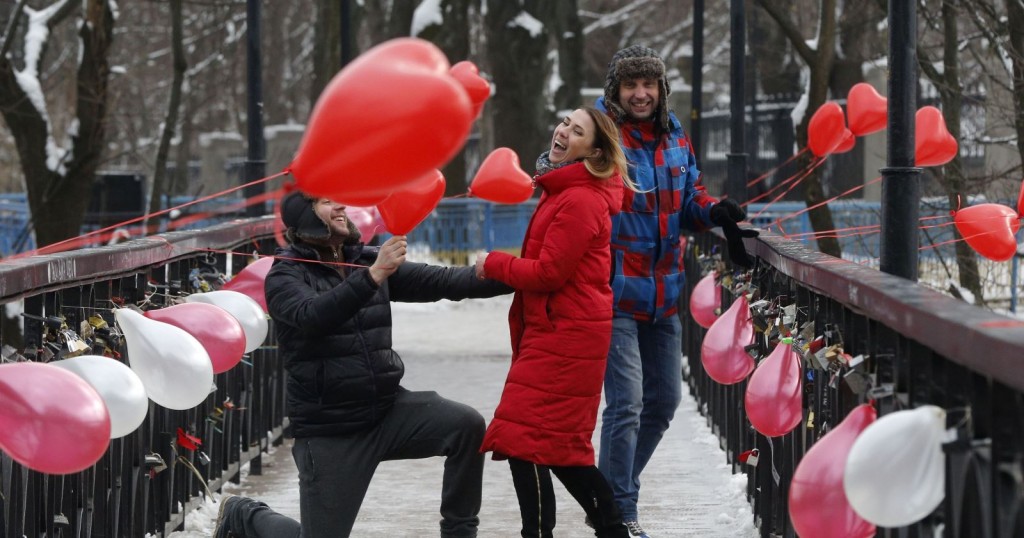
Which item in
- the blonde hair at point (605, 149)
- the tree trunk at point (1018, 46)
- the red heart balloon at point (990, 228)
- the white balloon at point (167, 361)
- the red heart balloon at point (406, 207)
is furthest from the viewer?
the tree trunk at point (1018, 46)

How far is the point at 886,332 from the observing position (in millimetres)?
3891

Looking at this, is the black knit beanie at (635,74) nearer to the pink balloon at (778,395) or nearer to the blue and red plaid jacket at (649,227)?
the blue and red plaid jacket at (649,227)

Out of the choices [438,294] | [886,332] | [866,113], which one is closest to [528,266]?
[438,294]

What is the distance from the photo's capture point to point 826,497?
11.5ft

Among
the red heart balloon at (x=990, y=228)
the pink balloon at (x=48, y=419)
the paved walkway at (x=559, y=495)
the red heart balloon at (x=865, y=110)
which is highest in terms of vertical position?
the red heart balloon at (x=865, y=110)

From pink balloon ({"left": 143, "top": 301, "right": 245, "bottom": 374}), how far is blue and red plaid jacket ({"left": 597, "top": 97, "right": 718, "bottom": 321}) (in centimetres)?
149

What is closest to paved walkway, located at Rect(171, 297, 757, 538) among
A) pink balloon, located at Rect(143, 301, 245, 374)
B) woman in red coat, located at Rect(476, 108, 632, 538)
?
woman in red coat, located at Rect(476, 108, 632, 538)

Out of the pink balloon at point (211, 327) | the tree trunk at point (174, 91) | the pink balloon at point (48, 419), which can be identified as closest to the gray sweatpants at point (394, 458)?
the pink balloon at point (211, 327)

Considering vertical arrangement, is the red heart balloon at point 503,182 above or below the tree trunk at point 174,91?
below

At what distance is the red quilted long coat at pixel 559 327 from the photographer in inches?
200

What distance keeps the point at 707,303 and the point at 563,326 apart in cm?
267

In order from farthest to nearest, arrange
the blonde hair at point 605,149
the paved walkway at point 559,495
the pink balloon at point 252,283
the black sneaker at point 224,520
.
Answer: the paved walkway at point 559,495 < the pink balloon at point 252,283 < the black sneaker at point 224,520 < the blonde hair at point 605,149

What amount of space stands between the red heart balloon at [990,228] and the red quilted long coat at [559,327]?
2394mm

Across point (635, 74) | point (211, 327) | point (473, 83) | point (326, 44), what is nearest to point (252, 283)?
point (473, 83)
